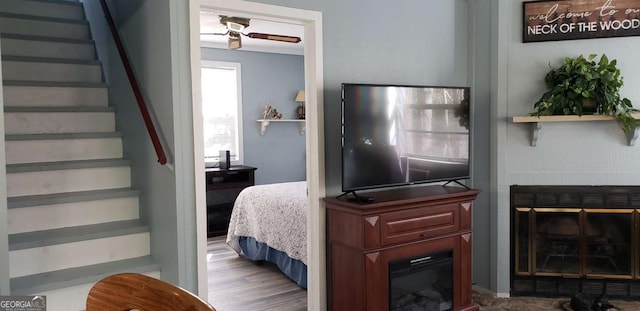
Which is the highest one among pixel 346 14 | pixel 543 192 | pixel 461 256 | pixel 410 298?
pixel 346 14

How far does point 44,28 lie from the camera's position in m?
3.97

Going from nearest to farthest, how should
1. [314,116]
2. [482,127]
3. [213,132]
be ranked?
[314,116] < [482,127] < [213,132]

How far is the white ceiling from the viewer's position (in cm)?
514

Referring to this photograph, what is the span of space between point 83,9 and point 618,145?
15.1 feet

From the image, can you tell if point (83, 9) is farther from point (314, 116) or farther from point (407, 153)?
point (407, 153)

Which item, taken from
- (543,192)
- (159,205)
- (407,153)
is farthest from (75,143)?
(543,192)

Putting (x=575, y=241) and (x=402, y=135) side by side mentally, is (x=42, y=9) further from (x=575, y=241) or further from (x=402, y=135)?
(x=575, y=241)

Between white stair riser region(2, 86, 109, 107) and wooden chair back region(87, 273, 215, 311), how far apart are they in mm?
3060

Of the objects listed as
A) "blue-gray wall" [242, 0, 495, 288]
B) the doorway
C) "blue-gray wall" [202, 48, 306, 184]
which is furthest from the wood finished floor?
"blue-gray wall" [202, 48, 306, 184]

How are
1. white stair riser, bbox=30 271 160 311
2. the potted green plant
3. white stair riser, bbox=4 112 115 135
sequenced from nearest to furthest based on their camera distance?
white stair riser, bbox=30 271 160 311, white stair riser, bbox=4 112 115 135, the potted green plant

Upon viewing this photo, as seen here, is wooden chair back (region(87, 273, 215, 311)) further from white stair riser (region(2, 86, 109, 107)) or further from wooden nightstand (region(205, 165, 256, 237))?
wooden nightstand (region(205, 165, 256, 237))

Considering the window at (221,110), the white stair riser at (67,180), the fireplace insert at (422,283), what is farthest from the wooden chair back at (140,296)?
the window at (221,110)

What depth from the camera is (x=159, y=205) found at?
2.90 meters

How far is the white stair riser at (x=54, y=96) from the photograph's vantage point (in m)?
3.43
